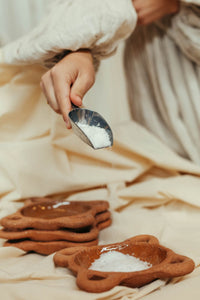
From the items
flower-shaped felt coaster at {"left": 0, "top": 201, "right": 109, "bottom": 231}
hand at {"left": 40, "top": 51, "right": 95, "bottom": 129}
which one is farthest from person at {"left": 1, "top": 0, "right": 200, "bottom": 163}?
flower-shaped felt coaster at {"left": 0, "top": 201, "right": 109, "bottom": 231}

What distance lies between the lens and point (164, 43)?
3.16ft

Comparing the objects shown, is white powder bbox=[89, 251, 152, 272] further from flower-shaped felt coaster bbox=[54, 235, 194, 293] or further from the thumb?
the thumb

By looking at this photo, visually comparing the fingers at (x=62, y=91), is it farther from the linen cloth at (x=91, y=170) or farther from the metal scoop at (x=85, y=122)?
the linen cloth at (x=91, y=170)

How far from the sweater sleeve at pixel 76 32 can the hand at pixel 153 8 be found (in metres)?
0.11

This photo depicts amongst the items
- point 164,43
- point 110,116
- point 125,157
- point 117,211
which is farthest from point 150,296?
point 110,116

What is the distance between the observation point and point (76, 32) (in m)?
0.72

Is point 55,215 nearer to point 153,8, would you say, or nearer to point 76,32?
point 76,32

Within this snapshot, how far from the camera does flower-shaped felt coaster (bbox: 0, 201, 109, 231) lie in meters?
0.61

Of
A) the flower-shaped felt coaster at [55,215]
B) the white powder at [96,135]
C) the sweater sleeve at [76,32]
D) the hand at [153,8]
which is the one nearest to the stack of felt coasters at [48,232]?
the flower-shaped felt coaster at [55,215]

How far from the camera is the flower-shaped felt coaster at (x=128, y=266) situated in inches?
17.9

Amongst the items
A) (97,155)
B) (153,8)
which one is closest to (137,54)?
(153,8)

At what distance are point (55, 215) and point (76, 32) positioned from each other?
340mm

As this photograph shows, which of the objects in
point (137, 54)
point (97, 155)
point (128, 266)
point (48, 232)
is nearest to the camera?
point (128, 266)

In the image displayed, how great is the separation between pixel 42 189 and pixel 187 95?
413mm
